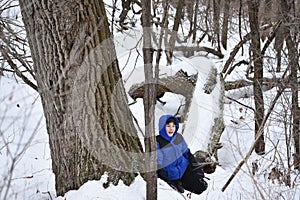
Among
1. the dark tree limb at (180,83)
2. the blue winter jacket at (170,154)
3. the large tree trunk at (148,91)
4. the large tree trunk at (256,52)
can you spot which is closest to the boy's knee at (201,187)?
the blue winter jacket at (170,154)

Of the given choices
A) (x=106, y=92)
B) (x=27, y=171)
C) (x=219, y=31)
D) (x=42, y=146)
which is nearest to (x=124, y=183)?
(x=106, y=92)

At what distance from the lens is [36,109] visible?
6496 mm

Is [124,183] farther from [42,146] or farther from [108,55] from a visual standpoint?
[42,146]

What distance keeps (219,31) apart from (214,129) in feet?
22.1

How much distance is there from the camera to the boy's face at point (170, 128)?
4.57 m

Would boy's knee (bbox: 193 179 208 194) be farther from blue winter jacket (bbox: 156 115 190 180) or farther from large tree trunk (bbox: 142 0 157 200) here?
large tree trunk (bbox: 142 0 157 200)

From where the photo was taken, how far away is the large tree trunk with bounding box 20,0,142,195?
303 cm

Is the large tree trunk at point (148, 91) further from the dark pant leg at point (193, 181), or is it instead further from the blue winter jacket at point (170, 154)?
the dark pant leg at point (193, 181)

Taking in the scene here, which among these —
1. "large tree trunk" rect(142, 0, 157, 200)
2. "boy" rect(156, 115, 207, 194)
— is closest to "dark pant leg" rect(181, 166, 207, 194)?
"boy" rect(156, 115, 207, 194)

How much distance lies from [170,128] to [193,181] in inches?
27.7

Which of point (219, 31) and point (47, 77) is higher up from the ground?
point (219, 31)

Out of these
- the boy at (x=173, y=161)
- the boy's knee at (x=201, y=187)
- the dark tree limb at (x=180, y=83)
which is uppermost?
the dark tree limb at (x=180, y=83)

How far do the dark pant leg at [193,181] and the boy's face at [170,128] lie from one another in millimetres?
533

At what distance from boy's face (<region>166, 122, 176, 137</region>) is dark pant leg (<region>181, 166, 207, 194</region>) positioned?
1.75 ft
